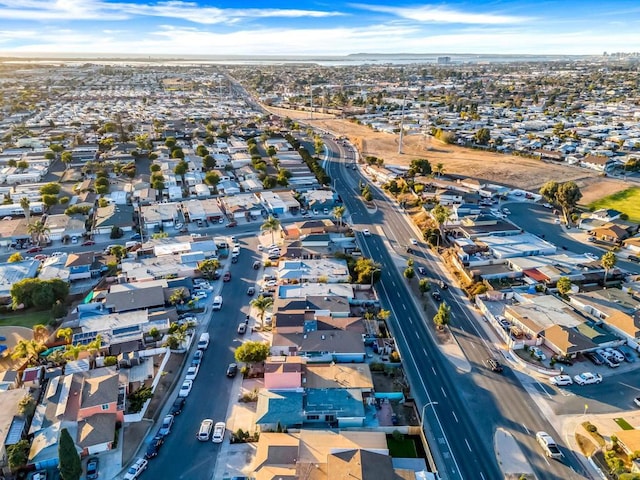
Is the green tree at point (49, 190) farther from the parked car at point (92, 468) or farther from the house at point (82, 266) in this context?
the parked car at point (92, 468)

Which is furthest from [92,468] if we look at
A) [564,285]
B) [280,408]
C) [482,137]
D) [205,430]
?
[482,137]

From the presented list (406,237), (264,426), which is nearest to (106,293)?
(264,426)

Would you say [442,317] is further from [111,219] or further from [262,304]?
[111,219]

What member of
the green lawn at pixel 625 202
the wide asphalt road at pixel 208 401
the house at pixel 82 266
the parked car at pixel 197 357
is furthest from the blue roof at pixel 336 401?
the green lawn at pixel 625 202

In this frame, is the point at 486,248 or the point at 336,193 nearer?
the point at 486,248

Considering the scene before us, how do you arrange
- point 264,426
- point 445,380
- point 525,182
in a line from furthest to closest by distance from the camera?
point 525,182
point 445,380
point 264,426

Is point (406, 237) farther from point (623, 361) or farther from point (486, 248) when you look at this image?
point (623, 361)

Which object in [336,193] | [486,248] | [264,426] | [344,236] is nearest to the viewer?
[264,426]
